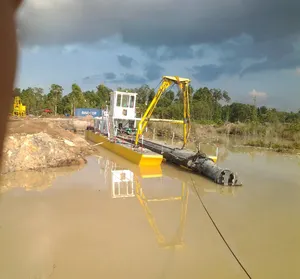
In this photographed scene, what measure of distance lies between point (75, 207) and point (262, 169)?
10.4m

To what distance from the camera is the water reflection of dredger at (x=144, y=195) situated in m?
6.15

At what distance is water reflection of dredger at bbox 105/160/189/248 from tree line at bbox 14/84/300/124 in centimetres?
2810

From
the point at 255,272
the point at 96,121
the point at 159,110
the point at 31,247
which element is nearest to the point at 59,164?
the point at 31,247

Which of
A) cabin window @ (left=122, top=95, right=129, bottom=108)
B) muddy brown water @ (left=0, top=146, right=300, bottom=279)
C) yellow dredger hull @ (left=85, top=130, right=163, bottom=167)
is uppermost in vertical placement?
cabin window @ (left=122, top=95, right=129, bottom=108)

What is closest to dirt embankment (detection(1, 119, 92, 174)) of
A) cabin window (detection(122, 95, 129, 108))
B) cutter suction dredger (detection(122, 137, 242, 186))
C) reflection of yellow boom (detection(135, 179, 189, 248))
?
reflection of yellow boom (detection(135, 179, 189, 248))

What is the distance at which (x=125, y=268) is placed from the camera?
495 centimetres

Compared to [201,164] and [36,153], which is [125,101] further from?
[201,164]

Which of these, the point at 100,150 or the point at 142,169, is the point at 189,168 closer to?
the point at 142,169

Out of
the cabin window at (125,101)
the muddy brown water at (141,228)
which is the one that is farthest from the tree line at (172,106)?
the muddy brown water at (141,228)

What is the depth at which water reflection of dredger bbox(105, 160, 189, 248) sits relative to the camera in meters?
6.15

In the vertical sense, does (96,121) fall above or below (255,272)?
above

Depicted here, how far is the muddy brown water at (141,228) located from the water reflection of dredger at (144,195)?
0.03m

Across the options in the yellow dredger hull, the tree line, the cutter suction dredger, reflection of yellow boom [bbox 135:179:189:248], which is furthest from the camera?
the tree line

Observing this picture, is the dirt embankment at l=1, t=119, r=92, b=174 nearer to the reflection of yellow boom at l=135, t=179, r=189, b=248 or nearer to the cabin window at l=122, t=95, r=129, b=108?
the reflection of yellow boom at l=135, t=179, r=189, b=248
